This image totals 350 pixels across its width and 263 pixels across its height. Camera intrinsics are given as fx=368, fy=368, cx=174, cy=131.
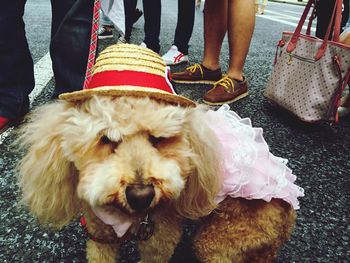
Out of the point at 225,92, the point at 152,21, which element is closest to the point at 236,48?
the point at 225,92

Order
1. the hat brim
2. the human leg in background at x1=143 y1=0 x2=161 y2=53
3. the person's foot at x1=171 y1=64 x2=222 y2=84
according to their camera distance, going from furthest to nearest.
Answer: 1. the human leg in background at x1=143 y1=0 x2=161 y2=53
2. the person's foot at x1=171 y1=64 x2=222 y2=84
3. the hat brim

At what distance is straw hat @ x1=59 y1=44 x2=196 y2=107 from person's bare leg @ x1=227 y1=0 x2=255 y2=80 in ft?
5.49

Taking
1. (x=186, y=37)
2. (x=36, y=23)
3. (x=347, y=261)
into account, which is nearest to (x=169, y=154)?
(x=347, y=261)

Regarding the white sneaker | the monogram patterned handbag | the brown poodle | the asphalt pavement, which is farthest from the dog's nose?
the white sneaker

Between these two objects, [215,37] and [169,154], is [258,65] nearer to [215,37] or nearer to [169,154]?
[215,37]

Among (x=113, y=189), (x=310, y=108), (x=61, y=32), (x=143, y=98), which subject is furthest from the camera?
(x=310, y=108)

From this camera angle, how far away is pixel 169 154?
1144 mm

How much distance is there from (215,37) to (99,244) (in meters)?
2.26

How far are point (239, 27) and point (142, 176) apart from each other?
2012mm

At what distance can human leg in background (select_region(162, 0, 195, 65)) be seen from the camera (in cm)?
362

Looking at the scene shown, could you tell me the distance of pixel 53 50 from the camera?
7.68 ft

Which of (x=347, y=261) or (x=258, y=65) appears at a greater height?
(x=347, y=261)

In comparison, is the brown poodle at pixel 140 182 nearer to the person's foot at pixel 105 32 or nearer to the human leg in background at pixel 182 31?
the human leg in background at pixel 182 31

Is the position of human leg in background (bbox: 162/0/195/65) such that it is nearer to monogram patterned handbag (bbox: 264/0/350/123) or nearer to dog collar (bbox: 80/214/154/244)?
monogram patterned handbag (bbox: 264/0/350/123)
